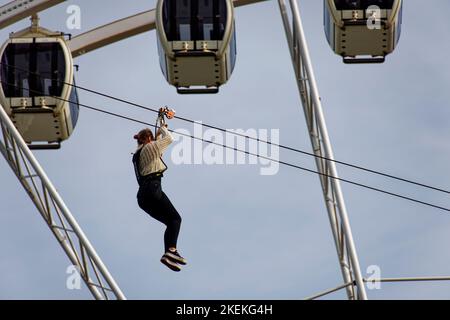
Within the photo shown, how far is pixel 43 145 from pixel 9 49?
4.86 ft

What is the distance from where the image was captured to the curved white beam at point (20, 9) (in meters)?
29.4

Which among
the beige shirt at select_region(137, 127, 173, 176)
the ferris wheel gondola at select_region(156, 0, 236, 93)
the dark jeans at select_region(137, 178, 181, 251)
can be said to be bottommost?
the dark jeans at select_region(137, 178, 181, 251)

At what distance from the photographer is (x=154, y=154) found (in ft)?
84.8

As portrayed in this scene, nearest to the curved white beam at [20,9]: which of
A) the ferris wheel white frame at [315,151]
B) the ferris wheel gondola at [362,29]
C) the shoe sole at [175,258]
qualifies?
the ferris wheel white frame at [315,151]

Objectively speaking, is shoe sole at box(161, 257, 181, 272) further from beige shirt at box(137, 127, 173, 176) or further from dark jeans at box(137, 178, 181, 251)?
beige shirt at box(137, 127, 173, 176)

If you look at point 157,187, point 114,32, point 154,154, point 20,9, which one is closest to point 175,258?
point 157,187

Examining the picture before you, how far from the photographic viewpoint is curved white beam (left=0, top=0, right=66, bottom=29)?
29.4 m

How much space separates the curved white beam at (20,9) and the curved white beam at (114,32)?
3.63 feet

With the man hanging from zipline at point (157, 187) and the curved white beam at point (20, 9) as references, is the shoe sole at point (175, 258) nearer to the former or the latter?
the man hanging from zipline at point (157, 187)

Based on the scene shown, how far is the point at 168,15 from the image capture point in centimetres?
2822

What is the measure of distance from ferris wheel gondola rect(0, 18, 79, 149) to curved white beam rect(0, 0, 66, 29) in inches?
9.7

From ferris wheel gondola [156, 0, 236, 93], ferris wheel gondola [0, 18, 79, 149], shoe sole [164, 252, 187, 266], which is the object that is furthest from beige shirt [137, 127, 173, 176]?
ferris wheel gondola [0, 18, 79, 149]
